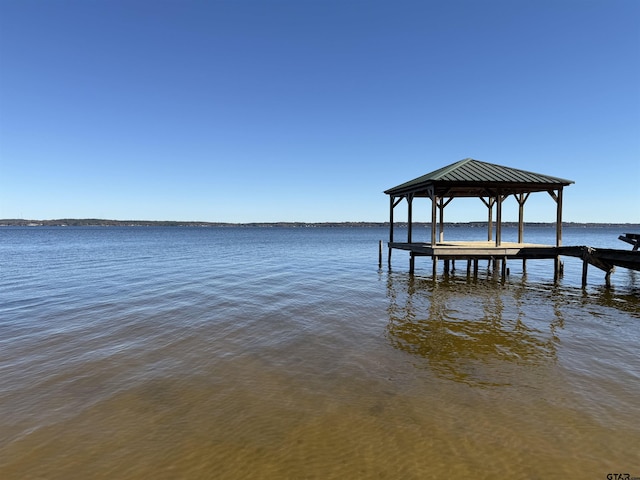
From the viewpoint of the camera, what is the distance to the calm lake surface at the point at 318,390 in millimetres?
4305

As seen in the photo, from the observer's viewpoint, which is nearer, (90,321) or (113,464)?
(113,464)

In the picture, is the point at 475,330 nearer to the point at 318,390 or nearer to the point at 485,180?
the point at 318,390

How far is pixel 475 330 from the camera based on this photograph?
978 centimetres

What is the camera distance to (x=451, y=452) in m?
4.43

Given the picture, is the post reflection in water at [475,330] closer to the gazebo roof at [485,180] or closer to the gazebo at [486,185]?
the gazebo at [486,185]

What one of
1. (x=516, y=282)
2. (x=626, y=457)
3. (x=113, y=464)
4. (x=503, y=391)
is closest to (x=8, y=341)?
(x=113, y=464)

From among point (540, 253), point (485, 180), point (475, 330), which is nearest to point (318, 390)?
point (475, 330)

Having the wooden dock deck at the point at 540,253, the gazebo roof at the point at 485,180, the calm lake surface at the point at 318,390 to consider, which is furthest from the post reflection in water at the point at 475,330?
Result: the gazebo roof at the point at 485,180

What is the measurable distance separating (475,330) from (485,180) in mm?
9564

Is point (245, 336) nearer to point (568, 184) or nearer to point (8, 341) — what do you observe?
point (8, 341)

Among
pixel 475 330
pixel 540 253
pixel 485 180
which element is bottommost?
pixel 475 330

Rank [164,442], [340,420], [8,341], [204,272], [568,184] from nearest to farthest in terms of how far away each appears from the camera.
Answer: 1. [164,442]
2. [340,420]
3. [8,341]
4. [568,184]
5. [204,272]

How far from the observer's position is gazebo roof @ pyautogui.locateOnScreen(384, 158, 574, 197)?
54.7 feet

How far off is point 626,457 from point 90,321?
42.2ft
